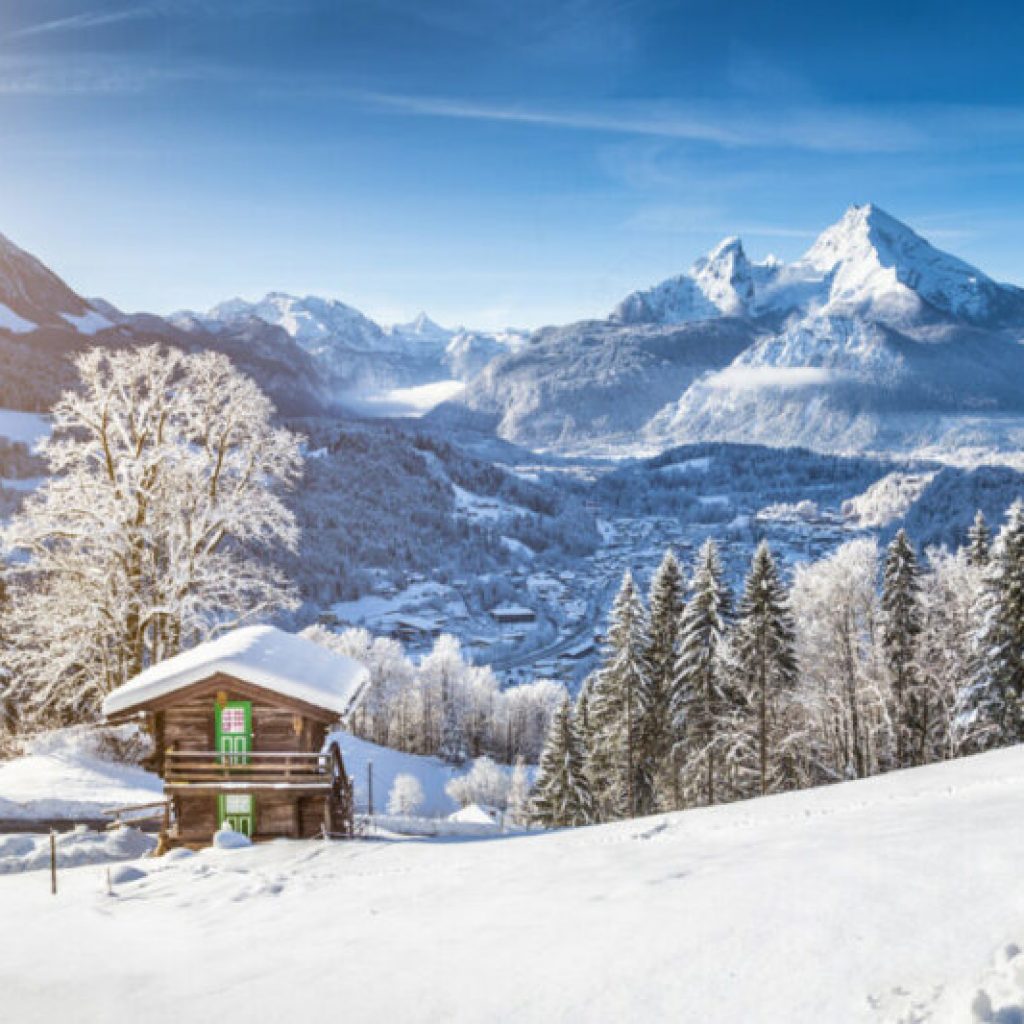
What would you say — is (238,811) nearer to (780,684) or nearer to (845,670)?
(780,684)

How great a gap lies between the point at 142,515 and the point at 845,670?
106 feet

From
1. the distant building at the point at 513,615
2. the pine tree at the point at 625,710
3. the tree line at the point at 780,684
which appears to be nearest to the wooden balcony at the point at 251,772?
the pine tree at the point at 625,710

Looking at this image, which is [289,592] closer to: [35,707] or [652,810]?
[35,707]

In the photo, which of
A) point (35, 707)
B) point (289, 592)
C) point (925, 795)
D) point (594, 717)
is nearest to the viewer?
point (925, 795)

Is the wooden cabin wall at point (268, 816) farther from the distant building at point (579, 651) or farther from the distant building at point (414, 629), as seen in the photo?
the distant building at point (414, 629)

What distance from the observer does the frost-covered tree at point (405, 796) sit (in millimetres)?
61281

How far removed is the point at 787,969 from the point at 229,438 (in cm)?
2375

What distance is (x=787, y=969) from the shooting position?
7480 mm

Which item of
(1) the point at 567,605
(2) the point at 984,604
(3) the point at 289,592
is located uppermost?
(3) the point at 289,592

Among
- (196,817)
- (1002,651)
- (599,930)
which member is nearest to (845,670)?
(1002,651)

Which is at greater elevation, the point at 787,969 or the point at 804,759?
the point at 787,969

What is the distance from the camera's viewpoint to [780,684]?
118ft

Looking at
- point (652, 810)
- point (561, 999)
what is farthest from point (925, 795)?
point (652, 810)

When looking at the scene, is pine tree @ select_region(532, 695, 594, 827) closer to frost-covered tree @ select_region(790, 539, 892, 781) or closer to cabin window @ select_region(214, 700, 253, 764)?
frost-covered tree @ select_region(790, 539, 892, 781)
